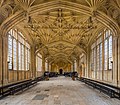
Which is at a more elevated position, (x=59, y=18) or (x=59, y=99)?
(x=59, y=18)

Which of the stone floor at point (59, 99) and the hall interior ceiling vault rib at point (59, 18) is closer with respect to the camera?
the stone floor at point (59, 99)

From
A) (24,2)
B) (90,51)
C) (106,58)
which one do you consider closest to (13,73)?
(24,2)

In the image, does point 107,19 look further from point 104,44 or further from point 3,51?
point 3,51

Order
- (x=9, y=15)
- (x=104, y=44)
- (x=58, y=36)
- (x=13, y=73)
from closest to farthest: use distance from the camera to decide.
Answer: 1. (x=9, y=15)
2. (x=13, y=73)
3. (x=104, y=44)
4. (x=58, y=36)

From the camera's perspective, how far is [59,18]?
68.2 feet

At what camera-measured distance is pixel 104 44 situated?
21.5m

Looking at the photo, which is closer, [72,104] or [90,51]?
[72,104]

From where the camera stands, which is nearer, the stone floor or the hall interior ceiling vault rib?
the stone floor

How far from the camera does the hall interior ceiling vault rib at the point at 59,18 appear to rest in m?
15.2

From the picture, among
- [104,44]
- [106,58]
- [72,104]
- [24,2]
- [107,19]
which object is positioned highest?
[24,2]

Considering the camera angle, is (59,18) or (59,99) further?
(59,18)

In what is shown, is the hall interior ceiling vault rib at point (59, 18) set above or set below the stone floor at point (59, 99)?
above

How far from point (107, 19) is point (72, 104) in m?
9.14

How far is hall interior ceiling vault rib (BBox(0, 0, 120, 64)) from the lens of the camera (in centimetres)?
1523
